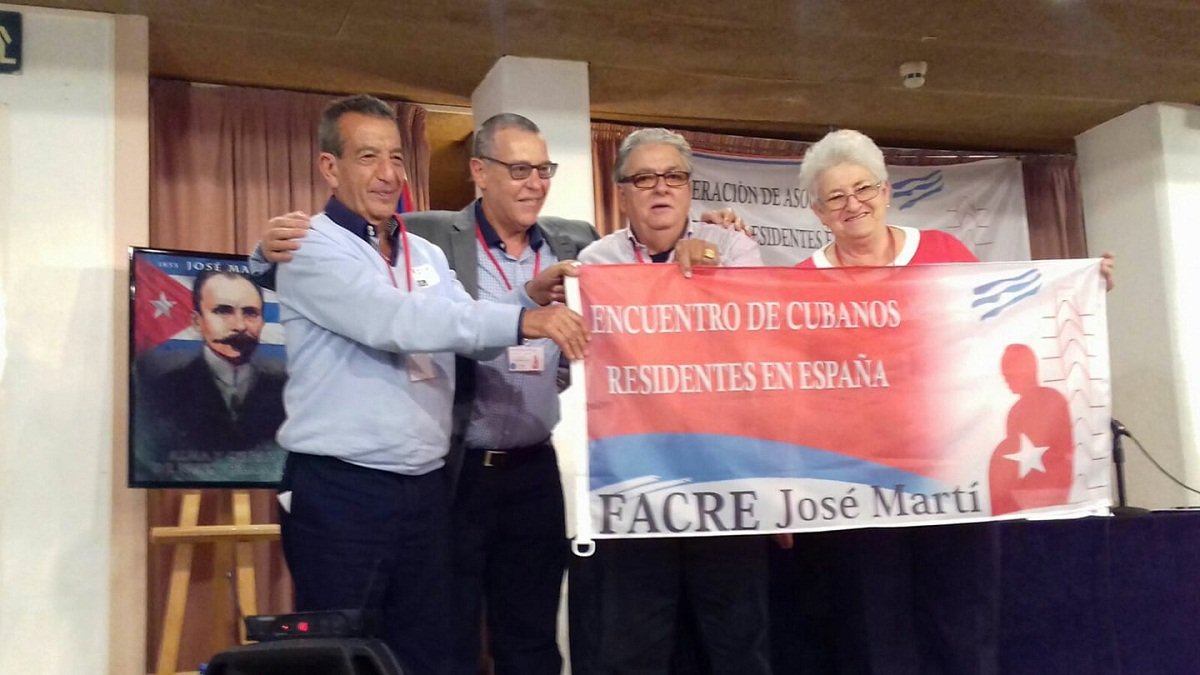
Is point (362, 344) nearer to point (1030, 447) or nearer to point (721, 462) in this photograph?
point (721, 462)

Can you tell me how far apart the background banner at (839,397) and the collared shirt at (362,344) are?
1.08ft

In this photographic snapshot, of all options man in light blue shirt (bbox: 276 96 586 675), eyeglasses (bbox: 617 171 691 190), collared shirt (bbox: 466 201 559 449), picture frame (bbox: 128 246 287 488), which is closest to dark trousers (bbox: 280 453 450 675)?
man in light blue shirt (bbox: 276 96 586 675)

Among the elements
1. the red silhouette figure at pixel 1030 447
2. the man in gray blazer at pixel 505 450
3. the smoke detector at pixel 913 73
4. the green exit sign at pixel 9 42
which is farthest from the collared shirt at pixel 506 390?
the smoke detector at pixel 913 73

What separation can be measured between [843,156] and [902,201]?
333 centimetres

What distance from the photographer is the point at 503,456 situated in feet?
7.72

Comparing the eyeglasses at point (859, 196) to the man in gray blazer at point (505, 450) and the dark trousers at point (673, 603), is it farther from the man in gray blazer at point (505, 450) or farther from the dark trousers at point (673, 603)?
the dark trousers at point (673, 603)

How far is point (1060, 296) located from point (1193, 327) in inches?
121

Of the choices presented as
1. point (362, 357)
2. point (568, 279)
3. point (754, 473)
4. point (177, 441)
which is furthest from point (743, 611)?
point (177, 441)

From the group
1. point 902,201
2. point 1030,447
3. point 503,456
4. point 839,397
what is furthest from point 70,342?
point 902,201

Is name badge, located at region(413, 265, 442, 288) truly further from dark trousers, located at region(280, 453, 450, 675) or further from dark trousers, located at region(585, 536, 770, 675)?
dark trousers, located at region(585, 536, 770, 675)

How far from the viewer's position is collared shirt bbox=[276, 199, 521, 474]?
6.53ft

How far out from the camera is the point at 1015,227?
572 cm

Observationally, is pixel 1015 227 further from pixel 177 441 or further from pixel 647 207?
pixel 177 441

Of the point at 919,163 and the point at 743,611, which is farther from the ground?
the point at 919,163
